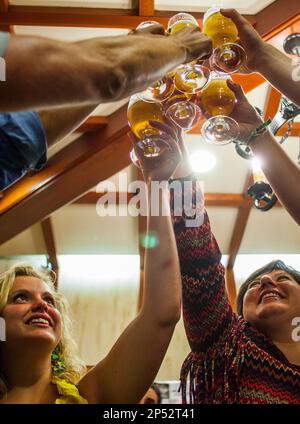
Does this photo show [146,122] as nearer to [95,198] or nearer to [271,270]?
[271,270]

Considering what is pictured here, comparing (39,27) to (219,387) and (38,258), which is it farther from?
(38,258)

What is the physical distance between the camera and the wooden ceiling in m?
2.41

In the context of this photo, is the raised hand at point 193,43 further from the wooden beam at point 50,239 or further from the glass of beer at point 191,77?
the wooden beam at point 50,239

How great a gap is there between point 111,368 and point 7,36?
79 centimetres

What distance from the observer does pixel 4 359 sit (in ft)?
4.13

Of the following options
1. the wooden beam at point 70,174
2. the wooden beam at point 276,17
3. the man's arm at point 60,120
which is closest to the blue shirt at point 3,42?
the man's arm at point 60,120

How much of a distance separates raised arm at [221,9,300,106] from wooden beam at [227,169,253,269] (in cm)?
299

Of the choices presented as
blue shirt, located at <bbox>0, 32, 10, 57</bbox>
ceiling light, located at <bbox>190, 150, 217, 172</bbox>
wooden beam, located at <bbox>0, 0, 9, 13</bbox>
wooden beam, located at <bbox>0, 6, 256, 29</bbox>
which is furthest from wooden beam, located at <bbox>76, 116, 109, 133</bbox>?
blue shirt, located at <bbox>0, 32, 10, 57</bbox>

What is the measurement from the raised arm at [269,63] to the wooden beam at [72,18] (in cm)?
132

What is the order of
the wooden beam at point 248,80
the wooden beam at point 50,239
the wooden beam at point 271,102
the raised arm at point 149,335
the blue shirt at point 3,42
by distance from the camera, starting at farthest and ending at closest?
1. the wooden beam at point 50,239
2. the wooden beam at point 271,102
3. the wooden beam at point 248,80
4. the raised arm at point 149,335
5. the blue shirt at point 3,42

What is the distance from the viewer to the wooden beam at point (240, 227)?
4398 millimetres

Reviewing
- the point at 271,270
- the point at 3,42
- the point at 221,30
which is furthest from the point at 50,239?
the point at 3,42

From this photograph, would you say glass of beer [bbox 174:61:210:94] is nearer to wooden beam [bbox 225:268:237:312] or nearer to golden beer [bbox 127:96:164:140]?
golden beer [bbox 127:96:164:140]
